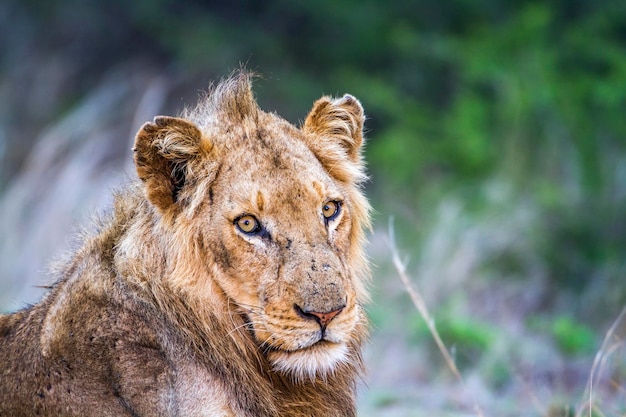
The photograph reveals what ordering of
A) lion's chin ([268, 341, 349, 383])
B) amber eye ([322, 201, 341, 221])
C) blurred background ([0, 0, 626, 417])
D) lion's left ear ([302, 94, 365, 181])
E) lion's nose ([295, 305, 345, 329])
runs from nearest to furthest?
1. lion's nose ([295, 305, 345, 329])
2. lion's chin ([268, 341, 349, 383])
3. amber eye ([322, 201, 341, 221])
4. lion's left ear ([302, 94, 365, 181])
5. blurred background ([0, 0, 626, 417])

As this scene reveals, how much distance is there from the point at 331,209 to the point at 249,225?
0.40 meters

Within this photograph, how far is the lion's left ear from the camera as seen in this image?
4.18m

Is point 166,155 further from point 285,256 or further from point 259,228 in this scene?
point 285,256

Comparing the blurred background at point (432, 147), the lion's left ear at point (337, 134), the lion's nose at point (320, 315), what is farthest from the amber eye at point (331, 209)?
the blurred background at point (432, 147)

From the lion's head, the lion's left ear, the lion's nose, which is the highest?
the lion's left ear

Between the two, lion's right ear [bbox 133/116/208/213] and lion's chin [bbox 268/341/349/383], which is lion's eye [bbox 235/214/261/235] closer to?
lion's right ear [bbox 133/116/208/213]

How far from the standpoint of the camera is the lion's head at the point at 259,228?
350 cm

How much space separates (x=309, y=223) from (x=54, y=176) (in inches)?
250

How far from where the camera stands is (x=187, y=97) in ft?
51.6

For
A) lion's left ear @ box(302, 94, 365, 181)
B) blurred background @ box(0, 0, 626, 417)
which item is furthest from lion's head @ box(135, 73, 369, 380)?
blurred background @ box(0, 0, 626, 417)

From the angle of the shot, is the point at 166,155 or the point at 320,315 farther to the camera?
the point at 166,155

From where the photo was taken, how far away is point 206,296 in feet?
12.2

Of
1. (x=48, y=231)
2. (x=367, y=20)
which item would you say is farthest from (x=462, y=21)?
(x=48, y=231)

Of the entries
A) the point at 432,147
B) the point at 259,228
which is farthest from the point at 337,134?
the point at 432,147
